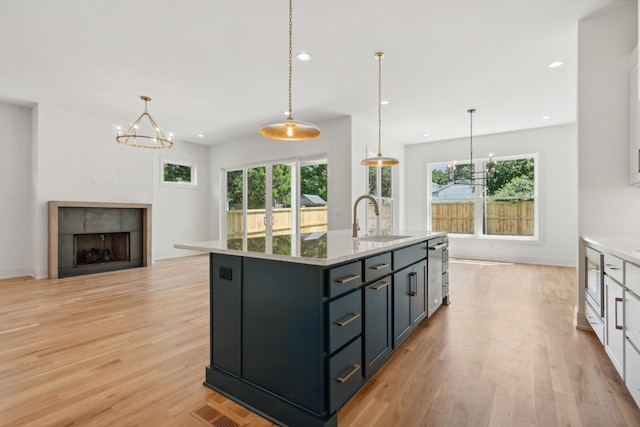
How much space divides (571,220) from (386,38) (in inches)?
218

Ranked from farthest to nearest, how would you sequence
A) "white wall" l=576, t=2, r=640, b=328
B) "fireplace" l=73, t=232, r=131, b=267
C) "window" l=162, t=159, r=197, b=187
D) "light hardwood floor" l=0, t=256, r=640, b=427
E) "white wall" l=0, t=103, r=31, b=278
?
"window" l=162, t=159, r=197, b=187 → "fireplace" l=73, t=232, r=131, b=267 → "white wall" l=0, t=103, r=31, b=278 → "white wall" l=576, t=2, r=640, b=328 → "light hardwood floor" l=0, t=256, r=640, b=427

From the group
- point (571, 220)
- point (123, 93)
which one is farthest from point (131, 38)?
point (571, 220)

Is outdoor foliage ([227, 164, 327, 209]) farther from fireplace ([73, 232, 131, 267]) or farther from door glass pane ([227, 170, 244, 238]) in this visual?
fireplace ([73, 232, 131, 267])

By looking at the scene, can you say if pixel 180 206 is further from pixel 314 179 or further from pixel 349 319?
pixel 349 319

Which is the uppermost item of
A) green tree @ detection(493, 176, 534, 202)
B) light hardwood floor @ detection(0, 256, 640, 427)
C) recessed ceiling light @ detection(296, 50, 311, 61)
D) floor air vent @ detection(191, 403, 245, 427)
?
recessed ceiling light @ detection(296, 50, 311, 61)

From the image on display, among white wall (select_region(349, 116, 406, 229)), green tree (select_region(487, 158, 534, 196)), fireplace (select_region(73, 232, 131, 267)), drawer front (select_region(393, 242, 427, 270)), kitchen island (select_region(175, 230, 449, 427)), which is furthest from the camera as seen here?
green tree (select_region(487, 158, 534, 196))

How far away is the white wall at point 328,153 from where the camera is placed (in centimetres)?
584

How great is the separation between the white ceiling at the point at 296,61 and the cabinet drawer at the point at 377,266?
2.21 metres

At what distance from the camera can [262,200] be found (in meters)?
7.46

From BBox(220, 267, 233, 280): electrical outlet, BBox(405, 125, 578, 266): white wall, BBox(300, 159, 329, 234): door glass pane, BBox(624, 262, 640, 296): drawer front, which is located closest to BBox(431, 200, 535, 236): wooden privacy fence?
BBox(405, 125, 578, 266): white wall

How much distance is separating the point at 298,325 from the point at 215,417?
0.70 m

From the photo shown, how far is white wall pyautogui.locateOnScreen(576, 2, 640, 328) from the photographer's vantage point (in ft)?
9.04

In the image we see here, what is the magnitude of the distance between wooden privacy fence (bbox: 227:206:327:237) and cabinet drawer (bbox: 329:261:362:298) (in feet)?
15.9

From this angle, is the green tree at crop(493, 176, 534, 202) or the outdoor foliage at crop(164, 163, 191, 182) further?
the outdoor foliage at crop(164, 163, 191, 182)
